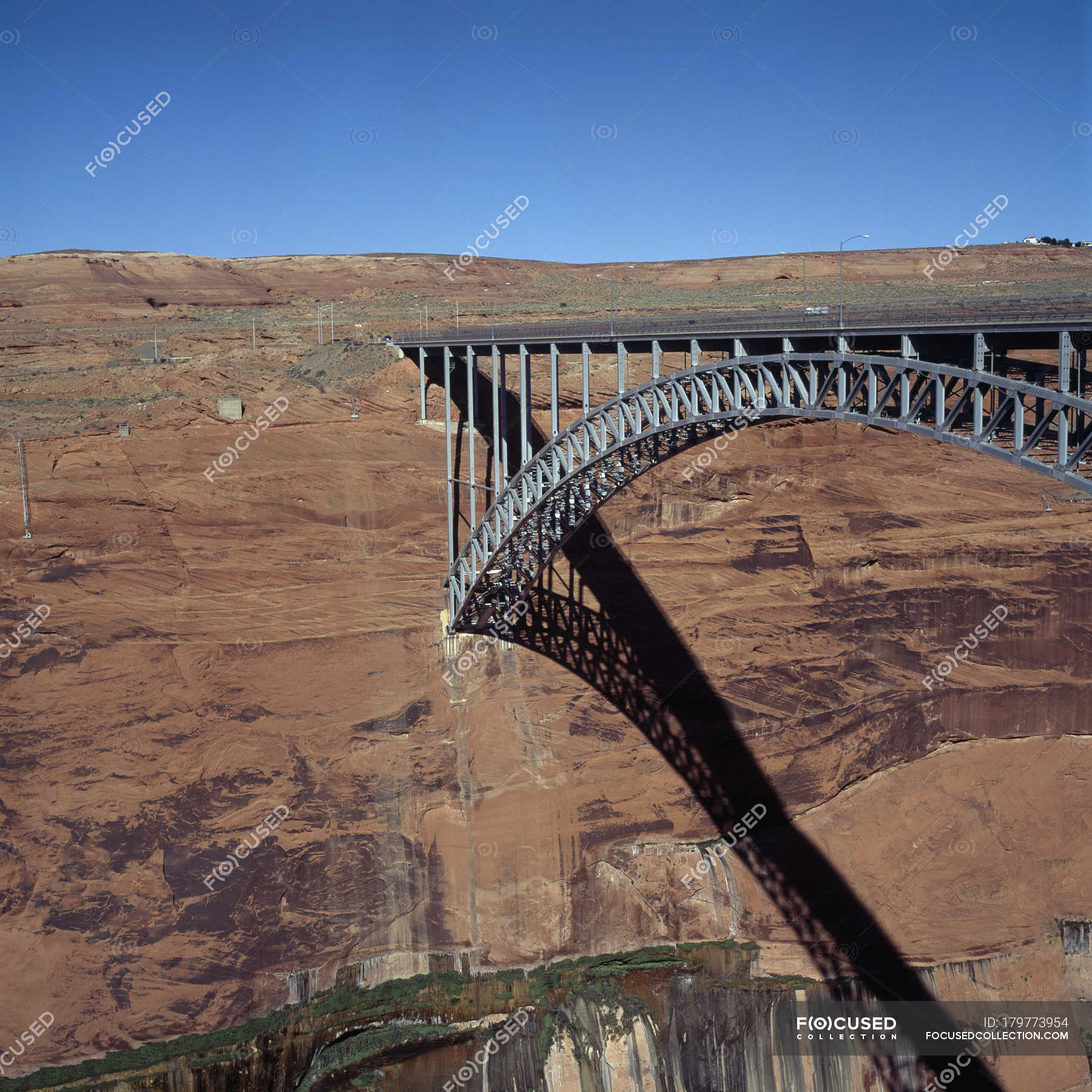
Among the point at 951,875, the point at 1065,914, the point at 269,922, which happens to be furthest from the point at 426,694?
the point at 1065,914

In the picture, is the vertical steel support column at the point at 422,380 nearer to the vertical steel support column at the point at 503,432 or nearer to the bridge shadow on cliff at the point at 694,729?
the bridge shadow on cliff at the point at 694,729

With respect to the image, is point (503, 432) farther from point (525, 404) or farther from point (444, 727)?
point (444, 727)

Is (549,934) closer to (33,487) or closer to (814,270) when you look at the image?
(33,487)

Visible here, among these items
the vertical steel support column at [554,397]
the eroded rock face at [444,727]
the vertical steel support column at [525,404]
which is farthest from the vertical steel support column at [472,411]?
the vertical steel support column at [554,397]

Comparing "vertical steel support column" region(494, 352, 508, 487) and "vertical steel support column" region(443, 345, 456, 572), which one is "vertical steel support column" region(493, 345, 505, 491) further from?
"vertical steel support column" region(443, 345, 456, 572)

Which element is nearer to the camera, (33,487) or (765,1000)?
(33,487)

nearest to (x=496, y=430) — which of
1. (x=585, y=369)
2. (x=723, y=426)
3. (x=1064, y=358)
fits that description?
(x=585, y=369)

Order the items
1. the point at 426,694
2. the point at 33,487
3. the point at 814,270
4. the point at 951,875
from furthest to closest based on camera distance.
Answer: the point at 814,270 < the point at 951,875 < the point at 426,694 < the point at 33,487
